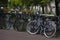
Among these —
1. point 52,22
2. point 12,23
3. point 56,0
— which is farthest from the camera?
point 12,23

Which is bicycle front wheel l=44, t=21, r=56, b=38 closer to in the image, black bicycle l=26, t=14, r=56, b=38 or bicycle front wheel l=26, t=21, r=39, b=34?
black bicycle l=26, t=14, r=56, b=38

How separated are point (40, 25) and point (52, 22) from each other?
25.5 inches

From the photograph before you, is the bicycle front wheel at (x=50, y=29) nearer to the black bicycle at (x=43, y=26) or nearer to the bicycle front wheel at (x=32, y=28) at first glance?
the black bicycle at (x=43, y=26)

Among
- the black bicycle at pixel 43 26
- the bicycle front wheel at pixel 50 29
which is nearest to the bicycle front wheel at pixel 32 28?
the black bicycle at pixel 43 26

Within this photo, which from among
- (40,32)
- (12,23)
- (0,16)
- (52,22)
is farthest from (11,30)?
(52,22)

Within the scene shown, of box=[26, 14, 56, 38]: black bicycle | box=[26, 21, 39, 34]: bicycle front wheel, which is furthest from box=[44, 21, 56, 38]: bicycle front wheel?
box=[26, 21, 39, 34]: bicycle front wheel

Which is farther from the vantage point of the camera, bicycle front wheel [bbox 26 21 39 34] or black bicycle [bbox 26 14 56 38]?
bicycle front wheel [bbox 26 21 39 34]

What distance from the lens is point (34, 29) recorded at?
30.7 ft

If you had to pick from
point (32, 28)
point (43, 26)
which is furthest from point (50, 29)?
point (32, 28)

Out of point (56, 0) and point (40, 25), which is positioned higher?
point (56, 0)

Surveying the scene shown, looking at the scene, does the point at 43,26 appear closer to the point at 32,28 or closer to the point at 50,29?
the point at 50,29

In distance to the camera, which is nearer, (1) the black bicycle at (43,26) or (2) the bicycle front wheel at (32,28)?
(1) the black bicycle at (43,26)

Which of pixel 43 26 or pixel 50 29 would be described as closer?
pixel 50 29

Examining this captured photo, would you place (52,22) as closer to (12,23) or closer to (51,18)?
(51,18)
